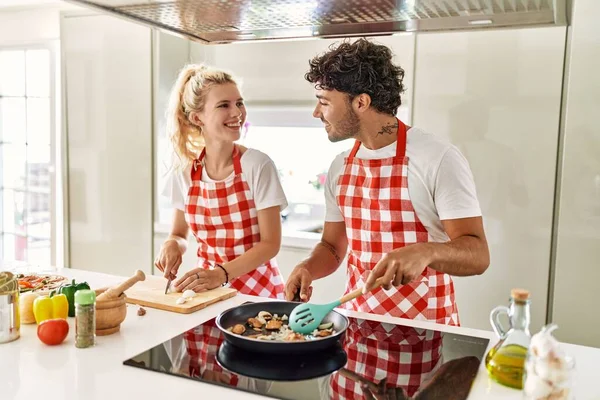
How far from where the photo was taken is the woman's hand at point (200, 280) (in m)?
1.77

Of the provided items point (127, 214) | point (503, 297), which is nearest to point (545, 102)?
point (503, 297)

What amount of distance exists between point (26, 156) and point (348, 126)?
3.46 meters

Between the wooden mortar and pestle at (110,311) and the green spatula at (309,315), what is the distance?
0.42 meters

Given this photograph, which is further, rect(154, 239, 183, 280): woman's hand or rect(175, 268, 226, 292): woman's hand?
rect(154, 239, 183, 280): woman's hand

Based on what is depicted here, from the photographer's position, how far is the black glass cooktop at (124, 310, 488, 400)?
3.73 ft

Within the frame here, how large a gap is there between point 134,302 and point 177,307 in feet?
0.52

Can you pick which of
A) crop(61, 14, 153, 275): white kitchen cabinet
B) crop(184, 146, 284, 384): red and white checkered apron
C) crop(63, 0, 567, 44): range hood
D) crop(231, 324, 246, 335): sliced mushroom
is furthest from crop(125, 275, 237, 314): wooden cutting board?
crop(61, 14, 153, 275): white kitchen cabinet

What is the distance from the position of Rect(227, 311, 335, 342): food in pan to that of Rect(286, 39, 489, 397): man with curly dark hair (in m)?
0.27

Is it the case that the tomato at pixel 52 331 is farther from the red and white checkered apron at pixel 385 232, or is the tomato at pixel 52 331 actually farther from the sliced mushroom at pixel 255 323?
the red and white checkered apron at pixel 385 232

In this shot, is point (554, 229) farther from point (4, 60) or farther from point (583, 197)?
point (4, 60)

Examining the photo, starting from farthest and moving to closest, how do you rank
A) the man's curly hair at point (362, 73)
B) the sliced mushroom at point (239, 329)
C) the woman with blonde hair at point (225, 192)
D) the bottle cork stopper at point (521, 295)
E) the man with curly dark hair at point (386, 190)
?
the woman with blonde hair at point (225, 192), the man's curly hair at point (362, 73), the man with curly dark hair at point (386, 190), the sliced mushroom at point (239, 329), the bottle cork stopper at point (521, 295)

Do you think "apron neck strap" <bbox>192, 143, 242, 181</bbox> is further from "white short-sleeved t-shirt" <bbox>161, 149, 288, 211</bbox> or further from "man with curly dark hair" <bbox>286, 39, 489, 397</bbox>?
"man with curly dark hair" <bbox>286, 39, 489, 397</bbox>

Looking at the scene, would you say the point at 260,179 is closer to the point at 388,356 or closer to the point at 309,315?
the point at 309,315

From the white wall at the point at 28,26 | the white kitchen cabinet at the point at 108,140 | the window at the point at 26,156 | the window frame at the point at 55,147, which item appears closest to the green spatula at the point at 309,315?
the white kitchen cabinet at the point at 108,140
